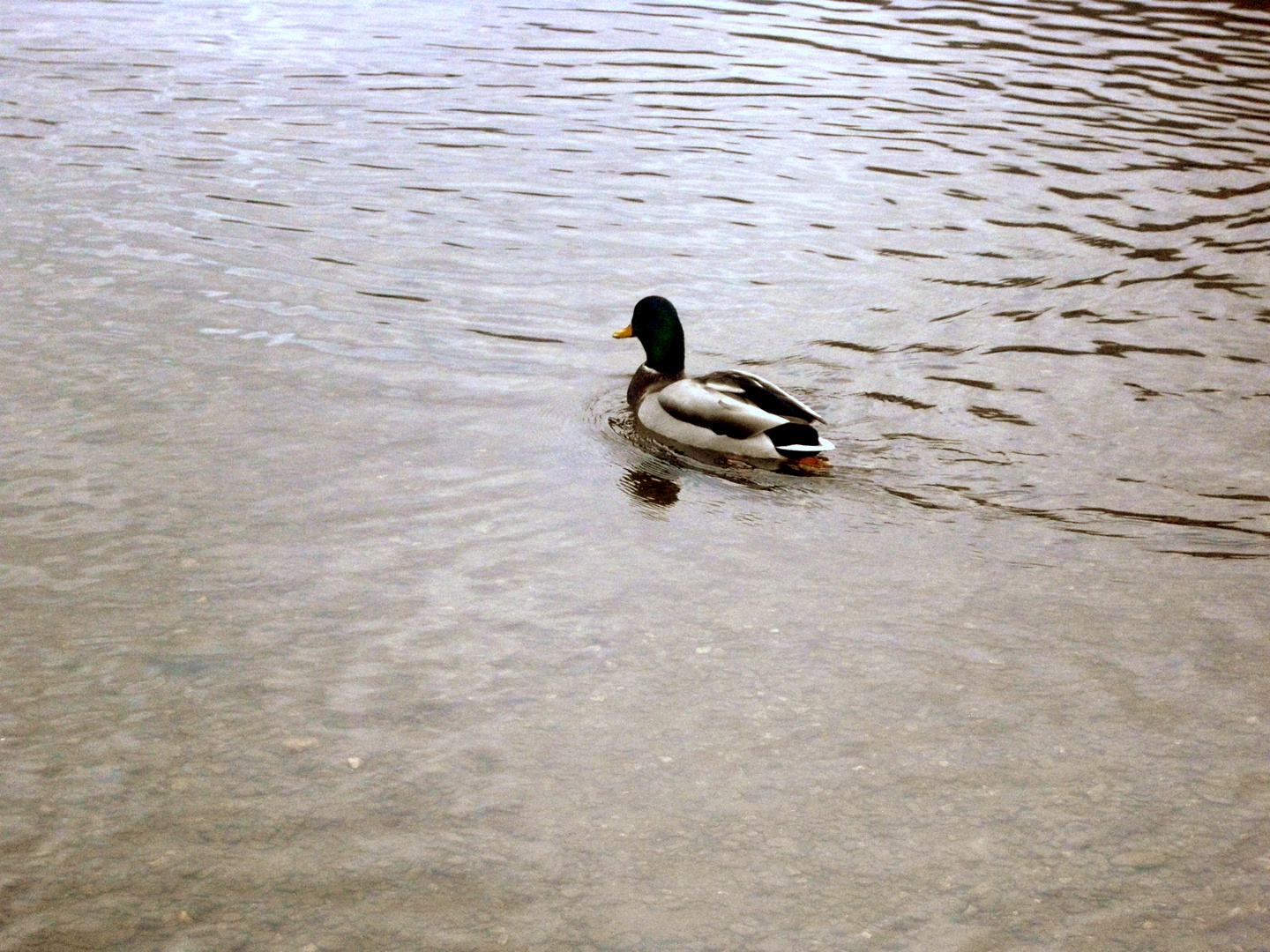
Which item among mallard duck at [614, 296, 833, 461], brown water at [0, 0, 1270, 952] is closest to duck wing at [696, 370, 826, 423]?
mallard duck at [614, 296, 833, 461]

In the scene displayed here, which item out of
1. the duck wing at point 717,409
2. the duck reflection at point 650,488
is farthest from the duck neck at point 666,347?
the duck reflection at point 650,488

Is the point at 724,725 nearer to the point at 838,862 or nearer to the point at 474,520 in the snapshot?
the point at 838,862

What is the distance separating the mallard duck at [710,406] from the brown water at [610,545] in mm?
175

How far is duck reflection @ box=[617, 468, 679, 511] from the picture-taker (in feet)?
23.0

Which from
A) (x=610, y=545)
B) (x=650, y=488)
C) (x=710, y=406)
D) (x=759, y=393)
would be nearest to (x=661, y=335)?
(x=710, y=406)

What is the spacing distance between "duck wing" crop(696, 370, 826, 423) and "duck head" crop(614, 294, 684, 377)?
0.44 meters

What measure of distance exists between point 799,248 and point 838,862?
23.0ft

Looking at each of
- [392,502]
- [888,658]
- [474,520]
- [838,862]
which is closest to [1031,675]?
[888,658]

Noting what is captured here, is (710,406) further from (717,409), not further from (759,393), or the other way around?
(759,393)

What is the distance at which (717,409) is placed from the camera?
24.2 feet

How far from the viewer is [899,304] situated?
9703 millimetres

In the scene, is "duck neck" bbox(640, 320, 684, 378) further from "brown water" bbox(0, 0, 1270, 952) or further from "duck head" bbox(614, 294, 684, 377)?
"brown water" bbox(0, 0, 1270, 952)

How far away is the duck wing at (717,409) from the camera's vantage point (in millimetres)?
7246

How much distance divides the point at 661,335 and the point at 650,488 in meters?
1.18
